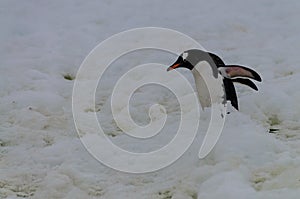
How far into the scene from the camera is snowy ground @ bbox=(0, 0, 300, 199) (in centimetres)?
200

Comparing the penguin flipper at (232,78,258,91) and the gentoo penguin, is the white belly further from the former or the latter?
the penguin flipper at (232,78,258,91)

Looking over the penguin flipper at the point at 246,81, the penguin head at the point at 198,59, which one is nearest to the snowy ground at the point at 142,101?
the penguin flipper at the point at 246,81

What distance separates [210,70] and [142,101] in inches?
18.5

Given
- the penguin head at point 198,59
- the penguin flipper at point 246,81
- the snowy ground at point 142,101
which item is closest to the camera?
the snowy ground at point 142,101

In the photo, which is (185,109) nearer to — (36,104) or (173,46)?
(36,104)

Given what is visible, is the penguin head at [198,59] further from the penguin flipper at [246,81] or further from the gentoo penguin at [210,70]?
the penguin flipper at [246,81]

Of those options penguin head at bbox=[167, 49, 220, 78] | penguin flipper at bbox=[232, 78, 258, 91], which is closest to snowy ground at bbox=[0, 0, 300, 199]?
penguin flipper at bbox=[232, 78, 258, 91]

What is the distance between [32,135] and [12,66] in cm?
82

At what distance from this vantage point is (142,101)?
9.20 feet

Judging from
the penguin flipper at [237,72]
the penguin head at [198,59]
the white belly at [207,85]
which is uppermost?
the penguin head at [198,59]

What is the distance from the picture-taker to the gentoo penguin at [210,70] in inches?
97.0

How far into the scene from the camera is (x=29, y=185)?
2.03 metres

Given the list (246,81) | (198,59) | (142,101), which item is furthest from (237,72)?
(142,101)

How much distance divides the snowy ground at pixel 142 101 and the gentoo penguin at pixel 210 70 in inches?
3.8
